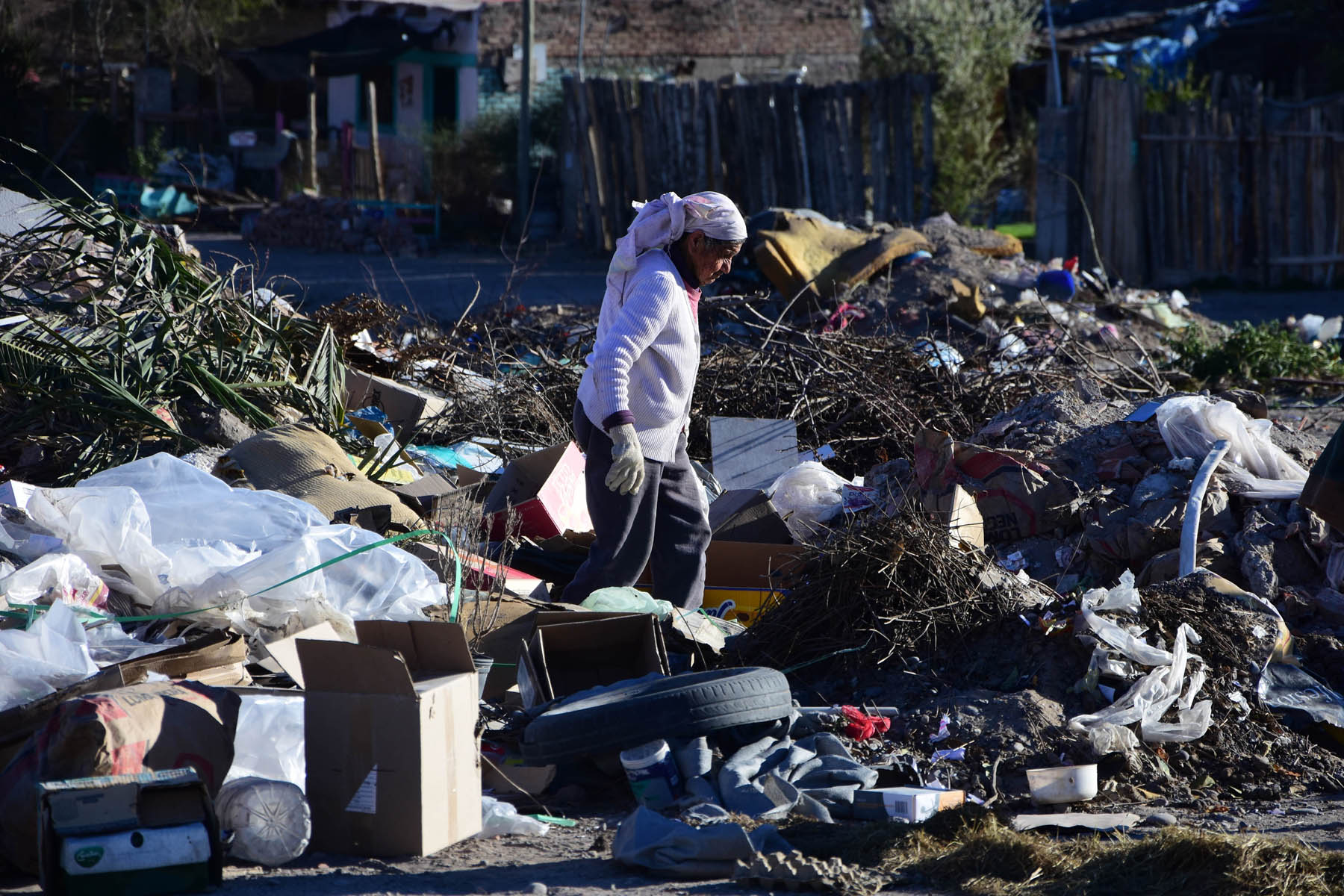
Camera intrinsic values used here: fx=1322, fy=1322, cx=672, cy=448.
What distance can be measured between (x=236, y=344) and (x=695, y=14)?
18070 millimetres

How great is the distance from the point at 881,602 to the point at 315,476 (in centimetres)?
223

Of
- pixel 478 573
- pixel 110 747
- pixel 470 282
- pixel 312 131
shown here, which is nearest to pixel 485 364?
pixel 478 573

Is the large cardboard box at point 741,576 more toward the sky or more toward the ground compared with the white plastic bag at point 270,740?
more toward the ground

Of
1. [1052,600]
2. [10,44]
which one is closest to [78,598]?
[1052,600]

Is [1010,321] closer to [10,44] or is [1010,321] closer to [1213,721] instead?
[1213,721]

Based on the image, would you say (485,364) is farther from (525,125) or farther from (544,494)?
(525,125)

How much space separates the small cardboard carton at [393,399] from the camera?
6555 mm

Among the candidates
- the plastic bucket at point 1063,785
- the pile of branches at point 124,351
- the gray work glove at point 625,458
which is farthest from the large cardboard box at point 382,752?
the pile of branches at point 124,351

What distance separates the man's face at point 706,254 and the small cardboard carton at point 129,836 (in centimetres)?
233

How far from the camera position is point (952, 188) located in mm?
14719

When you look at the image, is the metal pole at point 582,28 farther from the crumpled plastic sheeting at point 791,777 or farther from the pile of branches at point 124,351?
the crumpled plastic sheeting at point 791,777

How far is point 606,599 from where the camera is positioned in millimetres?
4320

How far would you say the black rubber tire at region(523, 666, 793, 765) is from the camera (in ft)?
10.9

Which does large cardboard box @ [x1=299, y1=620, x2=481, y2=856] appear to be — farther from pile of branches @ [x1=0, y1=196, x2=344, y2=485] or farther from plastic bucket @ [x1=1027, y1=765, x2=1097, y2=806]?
pile of branches @ [x1=0, y1=196, x2=344, y2=485]
